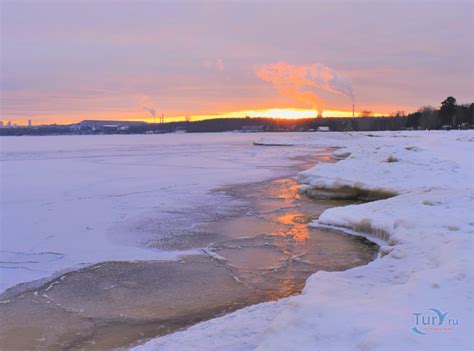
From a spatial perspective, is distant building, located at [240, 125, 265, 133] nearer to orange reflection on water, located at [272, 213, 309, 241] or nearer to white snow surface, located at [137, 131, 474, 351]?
orange reflection on water, located at [272, 213, 309, 241]

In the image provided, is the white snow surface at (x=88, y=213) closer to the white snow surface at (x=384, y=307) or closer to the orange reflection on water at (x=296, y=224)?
the orange reflection on water at (x=296, y=224)

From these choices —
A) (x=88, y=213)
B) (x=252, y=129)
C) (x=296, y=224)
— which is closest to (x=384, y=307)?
(x=296, y=224)

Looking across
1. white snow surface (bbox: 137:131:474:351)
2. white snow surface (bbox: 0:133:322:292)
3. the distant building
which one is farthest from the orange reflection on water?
the distant building

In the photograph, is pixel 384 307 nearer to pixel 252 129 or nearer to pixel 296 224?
pixel 296 224

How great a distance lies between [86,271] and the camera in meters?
6.59

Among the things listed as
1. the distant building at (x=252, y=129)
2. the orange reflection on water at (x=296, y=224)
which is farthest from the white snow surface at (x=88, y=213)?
the distant building at (x=252, y=129)

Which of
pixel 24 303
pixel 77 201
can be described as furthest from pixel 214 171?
pixel 24 303

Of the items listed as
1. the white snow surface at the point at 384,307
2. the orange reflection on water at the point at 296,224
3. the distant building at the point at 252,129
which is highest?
the distant building at the point at 252,129

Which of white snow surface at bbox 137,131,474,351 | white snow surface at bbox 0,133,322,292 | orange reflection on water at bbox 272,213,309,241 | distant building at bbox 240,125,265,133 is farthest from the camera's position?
distant building at bbox 240,125,265,133

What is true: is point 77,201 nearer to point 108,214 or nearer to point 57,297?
point 108,214

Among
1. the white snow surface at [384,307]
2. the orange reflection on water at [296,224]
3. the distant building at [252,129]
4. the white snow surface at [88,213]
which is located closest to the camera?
the white snow surface at [384,307]

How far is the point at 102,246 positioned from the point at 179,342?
4.22 m

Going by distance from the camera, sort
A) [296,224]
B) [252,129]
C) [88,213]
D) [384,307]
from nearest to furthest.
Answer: [384,307], [296,224], [88,213], [252,129]

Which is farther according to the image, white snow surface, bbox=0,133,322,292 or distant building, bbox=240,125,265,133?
distant building, bbox=240,125,265,133
